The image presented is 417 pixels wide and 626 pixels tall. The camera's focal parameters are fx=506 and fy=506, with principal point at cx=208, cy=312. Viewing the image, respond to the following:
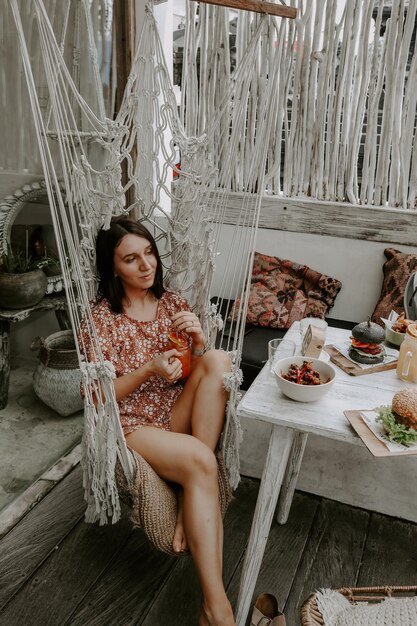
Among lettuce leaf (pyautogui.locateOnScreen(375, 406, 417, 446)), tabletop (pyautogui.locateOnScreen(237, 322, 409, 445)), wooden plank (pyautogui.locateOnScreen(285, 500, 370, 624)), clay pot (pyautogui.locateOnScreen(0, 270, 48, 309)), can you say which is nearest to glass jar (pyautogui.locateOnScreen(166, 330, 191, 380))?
tabletop (pyautogui.locateOnScreen(237, 322, 409, 445))

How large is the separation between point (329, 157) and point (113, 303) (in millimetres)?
1288

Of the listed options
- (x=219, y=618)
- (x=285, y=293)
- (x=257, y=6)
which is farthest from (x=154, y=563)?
(x=257, y=6)

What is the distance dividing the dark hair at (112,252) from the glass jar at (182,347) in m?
0.20

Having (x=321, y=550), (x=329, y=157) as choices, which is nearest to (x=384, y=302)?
(x=329, y=157)

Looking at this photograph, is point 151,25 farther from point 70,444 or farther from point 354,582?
point 354,582

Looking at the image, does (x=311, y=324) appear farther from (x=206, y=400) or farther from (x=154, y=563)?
(x=154, y=563)

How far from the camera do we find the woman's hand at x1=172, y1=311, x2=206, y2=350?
1499 mm

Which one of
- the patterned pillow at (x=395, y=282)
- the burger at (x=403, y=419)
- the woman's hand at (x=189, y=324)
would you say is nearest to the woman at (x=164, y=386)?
the woman's hand at (x=189, y=324)

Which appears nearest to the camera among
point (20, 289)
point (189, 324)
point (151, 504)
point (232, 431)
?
point (151, 504)

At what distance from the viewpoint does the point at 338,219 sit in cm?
231

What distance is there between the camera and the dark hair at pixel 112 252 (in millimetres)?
1486

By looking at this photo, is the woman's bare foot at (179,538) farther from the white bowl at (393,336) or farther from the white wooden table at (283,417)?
the white bowl at (393,336)

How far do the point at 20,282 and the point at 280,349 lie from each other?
133 centimetres

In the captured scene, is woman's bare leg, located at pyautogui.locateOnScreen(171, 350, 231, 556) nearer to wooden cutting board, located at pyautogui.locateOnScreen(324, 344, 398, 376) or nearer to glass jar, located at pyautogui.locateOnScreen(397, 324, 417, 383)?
wooden cutting board, located at pyautogui.locateOnScreen(324, 344, 398, 376)
